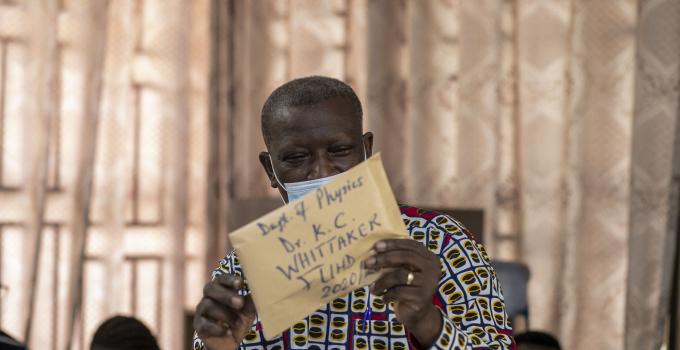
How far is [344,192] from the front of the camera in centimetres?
101

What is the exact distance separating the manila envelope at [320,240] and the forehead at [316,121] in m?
0.18

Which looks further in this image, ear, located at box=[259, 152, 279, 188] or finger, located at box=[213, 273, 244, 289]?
ear, located at box=[259, 152, 279, 188]

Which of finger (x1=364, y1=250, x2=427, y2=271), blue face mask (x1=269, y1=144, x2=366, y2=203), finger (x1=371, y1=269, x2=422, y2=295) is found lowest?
finger (x1=371, y1=269, x2=422, y2=295)

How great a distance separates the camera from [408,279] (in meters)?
0.99

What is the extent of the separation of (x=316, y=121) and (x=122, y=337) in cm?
143

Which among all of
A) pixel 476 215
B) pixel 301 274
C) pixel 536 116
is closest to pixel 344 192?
pixel 301 274

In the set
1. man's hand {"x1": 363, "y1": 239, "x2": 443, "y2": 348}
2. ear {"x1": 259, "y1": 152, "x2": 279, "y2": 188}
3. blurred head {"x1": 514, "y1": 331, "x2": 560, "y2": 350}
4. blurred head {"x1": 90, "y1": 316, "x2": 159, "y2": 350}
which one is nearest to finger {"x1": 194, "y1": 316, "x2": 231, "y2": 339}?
man's hand {"x1": 363, "y1": 239, "x2": 443, "y2": 348}

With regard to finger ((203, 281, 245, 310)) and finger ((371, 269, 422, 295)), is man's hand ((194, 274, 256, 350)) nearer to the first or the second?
finger ((203, 281, 245, 310))

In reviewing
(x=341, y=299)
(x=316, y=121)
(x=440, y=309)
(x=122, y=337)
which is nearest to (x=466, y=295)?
(x=440, y=309)

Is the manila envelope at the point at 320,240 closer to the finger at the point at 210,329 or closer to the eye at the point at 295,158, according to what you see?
the finger at the point at 210,329

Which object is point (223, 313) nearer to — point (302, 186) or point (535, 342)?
point (302, 186)

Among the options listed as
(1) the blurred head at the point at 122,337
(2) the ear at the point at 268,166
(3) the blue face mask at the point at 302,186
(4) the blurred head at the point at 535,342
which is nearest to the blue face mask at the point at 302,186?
(3) the blue face mask at the point at 302,186

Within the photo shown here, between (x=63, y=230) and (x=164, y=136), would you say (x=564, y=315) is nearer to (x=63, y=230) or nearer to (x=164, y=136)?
(x=164, y=136)

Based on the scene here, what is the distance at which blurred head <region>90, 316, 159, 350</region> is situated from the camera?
2.36 m
